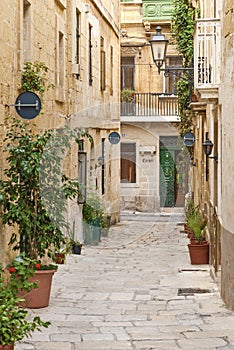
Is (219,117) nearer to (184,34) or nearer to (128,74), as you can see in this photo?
(184,34)

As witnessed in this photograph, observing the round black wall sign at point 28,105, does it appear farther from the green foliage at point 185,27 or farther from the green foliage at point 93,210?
the green foliage at point 185,27

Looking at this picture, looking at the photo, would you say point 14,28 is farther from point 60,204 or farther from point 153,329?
point 153,329

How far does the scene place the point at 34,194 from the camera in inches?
393

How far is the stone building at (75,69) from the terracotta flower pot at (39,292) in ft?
2.73

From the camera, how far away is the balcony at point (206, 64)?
12023 millimetres

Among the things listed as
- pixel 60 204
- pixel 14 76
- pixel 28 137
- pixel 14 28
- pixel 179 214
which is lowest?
pixel 179 214

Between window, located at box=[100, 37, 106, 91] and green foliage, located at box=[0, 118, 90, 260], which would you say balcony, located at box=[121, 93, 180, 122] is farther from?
green foliage, located at box=[0, 118, 90, 260]

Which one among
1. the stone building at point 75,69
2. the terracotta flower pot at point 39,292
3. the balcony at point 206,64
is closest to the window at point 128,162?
the stone building at point 75,69

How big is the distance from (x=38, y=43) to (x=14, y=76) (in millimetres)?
2130

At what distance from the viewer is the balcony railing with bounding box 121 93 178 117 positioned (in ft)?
94.7

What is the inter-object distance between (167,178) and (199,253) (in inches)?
619

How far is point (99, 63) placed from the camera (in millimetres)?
21547

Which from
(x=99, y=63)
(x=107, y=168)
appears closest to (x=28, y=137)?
(x=99, y=63)

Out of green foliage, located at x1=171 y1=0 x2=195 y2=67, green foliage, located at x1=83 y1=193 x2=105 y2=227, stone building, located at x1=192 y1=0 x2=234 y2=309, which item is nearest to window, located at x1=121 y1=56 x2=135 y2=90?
green foliage, located at x1=171 y1=0 x2=195 y2=67
